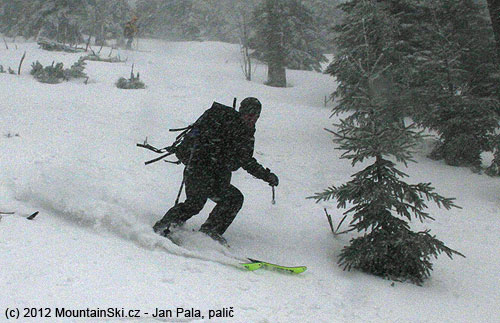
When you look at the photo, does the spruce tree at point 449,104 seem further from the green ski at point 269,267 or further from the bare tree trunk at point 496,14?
the green ski at point 269,267

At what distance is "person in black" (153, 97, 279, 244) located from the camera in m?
4.98

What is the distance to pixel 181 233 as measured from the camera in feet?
16.8

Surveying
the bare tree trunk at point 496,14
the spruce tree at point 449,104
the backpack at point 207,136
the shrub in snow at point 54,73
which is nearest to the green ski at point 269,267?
the backpack at point 207,136

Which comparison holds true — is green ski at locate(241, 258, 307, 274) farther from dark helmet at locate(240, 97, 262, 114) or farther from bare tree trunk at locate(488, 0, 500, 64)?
bare tree trunk at locate(488, 0, 500, 64)

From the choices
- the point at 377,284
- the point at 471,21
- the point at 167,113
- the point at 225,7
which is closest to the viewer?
the point at 377,284

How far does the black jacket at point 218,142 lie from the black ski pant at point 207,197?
4.2 inches

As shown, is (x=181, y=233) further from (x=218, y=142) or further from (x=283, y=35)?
(x=283, y=35)

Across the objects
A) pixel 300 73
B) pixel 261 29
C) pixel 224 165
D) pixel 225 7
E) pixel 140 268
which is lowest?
pixel 140 268

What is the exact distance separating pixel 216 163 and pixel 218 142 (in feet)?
0.94

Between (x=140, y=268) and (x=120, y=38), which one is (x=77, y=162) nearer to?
(x=140, y=268)

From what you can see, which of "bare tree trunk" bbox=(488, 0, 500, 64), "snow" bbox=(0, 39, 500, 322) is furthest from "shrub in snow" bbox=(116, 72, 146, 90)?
"bare tree trunk" bbox=(488, 0, 500, 64)

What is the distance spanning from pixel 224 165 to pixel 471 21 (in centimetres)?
1481

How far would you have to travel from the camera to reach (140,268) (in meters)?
3.84

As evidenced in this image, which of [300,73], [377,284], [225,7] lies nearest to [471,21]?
[300,73]
